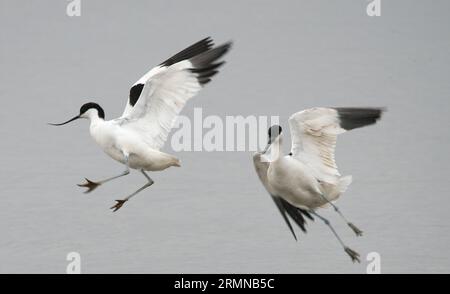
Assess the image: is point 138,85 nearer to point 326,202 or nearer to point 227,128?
point 326,202

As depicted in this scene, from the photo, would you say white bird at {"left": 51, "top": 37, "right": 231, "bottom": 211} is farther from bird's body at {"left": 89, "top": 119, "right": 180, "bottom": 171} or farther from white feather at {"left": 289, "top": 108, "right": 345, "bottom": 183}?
white feather at {"left": 289, "top": 108, "right": 345, "bottom": 183}

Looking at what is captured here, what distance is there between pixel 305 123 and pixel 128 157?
113 centimetres

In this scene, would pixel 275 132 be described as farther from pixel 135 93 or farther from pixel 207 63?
pixel 135 93

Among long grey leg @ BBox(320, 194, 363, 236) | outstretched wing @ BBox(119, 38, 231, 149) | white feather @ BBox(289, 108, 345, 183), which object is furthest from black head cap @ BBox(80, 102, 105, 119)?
long grey leg @ BBox(320, 194, 363, 236)

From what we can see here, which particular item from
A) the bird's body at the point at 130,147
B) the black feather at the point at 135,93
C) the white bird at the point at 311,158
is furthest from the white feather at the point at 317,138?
the black feather at the point at 135,93

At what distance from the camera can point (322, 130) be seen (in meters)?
6.66

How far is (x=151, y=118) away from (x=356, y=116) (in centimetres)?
129

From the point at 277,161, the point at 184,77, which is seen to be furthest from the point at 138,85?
the point at 277,161

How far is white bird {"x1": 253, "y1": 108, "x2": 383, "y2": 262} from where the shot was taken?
6633 mm

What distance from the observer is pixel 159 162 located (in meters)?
6.98

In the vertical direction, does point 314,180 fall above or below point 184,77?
below

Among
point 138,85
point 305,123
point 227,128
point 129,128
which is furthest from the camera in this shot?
point 227,128

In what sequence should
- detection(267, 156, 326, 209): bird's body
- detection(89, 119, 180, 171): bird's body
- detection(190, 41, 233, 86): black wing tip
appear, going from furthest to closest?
detection(190, 41, 233, 86): black wing tip
detection(89, 119, 180, 171): bird's body
detection(267, 156, 326, 209): bird's body

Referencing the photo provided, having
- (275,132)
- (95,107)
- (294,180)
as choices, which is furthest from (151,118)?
(294,180)
